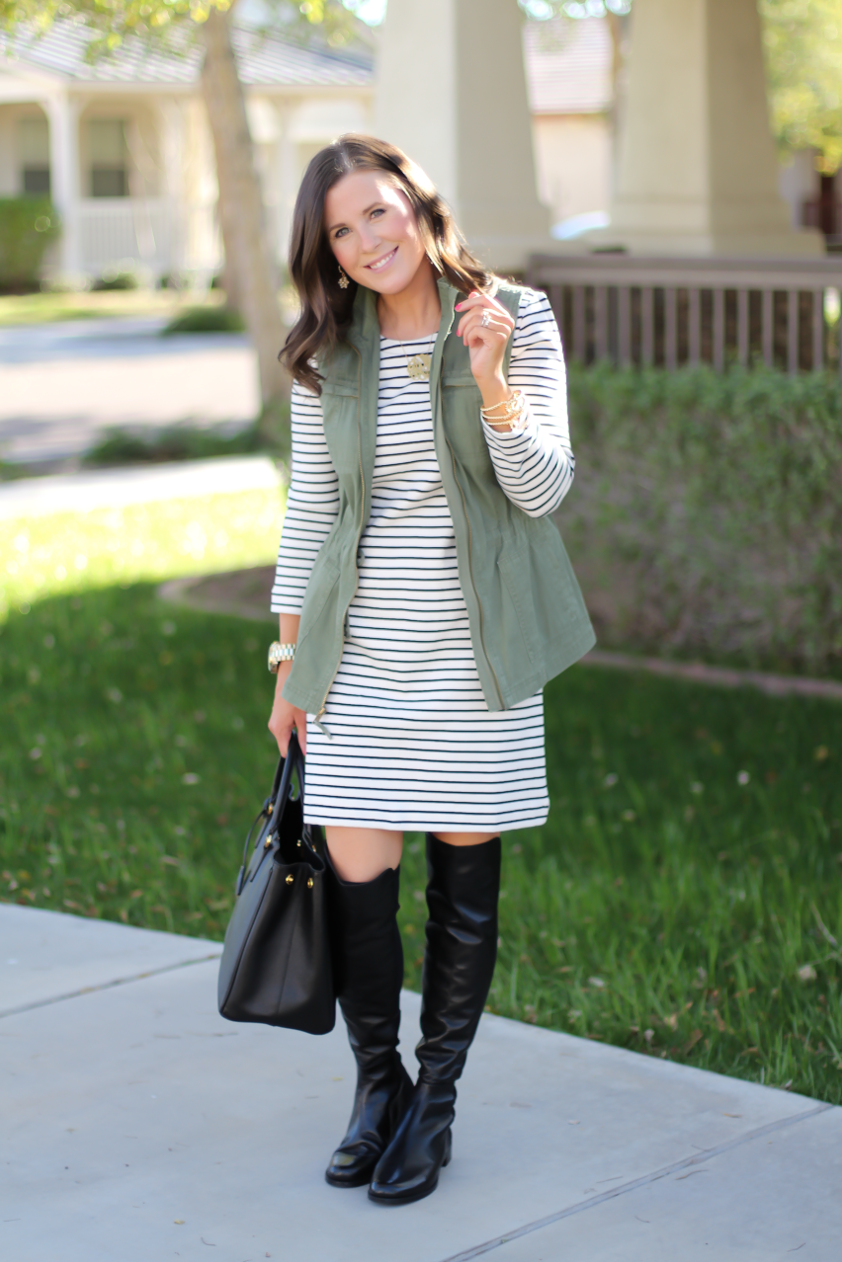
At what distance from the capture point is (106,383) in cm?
2067

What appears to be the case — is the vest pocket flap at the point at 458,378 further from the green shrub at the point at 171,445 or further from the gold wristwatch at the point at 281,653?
the green shrub at the point at 171,445

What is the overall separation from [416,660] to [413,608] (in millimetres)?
92

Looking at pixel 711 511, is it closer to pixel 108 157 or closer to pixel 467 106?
pixel 467 106

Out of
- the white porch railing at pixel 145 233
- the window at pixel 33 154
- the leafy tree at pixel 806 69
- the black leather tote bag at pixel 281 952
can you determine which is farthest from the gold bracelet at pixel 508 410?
the window at pixel 33 154

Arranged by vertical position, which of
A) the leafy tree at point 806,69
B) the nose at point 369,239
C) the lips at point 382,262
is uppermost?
the leafy tree at point 806,69

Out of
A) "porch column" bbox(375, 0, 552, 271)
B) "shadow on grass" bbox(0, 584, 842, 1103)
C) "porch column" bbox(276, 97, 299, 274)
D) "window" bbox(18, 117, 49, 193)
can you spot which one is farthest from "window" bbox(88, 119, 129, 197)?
"shadow on grass" bbox(0, 584, 842, 1103)

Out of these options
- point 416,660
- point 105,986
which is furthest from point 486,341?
point 105,986

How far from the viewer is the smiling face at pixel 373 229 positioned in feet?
9.16

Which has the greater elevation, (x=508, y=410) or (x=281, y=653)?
(x=508, y=410)

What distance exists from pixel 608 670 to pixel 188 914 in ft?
9.80

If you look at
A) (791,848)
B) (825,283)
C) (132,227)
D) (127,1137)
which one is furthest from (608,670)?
(132,227)

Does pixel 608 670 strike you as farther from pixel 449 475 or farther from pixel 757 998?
pixel 449 475

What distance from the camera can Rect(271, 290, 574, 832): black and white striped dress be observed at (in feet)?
9.33

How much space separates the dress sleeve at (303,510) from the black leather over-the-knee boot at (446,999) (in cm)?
56
